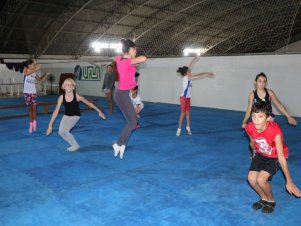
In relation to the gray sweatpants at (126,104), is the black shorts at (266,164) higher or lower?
lower

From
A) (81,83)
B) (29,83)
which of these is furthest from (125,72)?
(81,83)

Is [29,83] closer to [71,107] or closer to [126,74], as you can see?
[71,107]

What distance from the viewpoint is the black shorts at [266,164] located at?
349 cm

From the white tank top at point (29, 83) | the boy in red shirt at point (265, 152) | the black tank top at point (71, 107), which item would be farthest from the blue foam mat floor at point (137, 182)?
the white tank top at point (29, 83)

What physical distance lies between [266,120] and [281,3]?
67.6 ft

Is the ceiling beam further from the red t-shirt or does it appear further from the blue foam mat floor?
the red t-shirt

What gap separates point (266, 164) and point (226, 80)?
9749 mm

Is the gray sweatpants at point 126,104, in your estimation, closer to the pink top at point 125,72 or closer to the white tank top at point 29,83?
the pink top at point 125,72

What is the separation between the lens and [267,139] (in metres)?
3.44

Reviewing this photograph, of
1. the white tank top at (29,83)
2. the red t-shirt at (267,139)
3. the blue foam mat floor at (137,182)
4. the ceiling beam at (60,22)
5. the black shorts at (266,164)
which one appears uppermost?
the ceiling beam at (60,22)

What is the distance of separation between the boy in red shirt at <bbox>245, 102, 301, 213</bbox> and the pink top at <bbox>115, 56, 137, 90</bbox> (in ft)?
6.96

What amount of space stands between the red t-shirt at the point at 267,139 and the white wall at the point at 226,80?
8.22 metres

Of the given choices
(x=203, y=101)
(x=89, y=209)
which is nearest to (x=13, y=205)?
(x=89, y=209)

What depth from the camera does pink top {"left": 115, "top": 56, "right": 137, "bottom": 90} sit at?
488 cm
